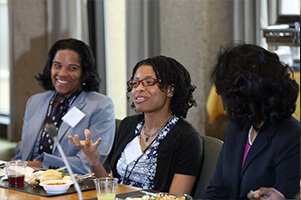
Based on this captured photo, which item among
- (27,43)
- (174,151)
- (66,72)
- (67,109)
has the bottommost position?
(174,151)

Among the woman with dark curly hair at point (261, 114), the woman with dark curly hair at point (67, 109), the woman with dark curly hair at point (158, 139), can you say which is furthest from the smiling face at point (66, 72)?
the woman with dark curly hair at point (261, 114)

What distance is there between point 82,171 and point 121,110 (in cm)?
336

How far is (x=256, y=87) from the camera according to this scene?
208 centimetres

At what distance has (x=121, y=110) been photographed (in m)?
6.61

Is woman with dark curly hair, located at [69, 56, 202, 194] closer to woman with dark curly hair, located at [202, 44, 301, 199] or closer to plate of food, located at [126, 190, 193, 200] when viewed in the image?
plate of food, located at [126, 190, 193, 200]

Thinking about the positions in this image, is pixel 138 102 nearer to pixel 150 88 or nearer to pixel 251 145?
pixel 150 88

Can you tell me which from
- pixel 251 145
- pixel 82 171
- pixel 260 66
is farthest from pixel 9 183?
pixel 260 66

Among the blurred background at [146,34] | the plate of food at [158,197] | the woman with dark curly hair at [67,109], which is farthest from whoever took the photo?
the blurred background at [146,34]

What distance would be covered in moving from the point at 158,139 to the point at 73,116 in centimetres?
90

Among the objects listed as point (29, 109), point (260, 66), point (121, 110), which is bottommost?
point (121, 110)

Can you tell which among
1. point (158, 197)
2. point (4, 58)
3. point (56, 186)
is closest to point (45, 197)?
point (56, 186)

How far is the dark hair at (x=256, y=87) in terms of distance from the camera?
2088 mm

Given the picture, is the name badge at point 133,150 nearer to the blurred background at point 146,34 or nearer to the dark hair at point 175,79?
the dark hair at point 175,79

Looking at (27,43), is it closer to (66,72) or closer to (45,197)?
(66,72)
